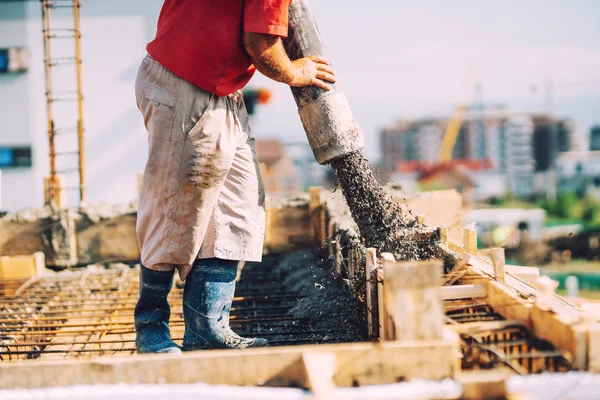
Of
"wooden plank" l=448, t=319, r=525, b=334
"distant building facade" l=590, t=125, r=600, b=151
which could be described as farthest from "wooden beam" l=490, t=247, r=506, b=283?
"distant building facade" l=590, t=125, r=600, b=151

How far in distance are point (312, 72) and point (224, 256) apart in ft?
3.49

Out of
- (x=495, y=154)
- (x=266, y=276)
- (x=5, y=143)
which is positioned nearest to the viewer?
(x=266, y=276)

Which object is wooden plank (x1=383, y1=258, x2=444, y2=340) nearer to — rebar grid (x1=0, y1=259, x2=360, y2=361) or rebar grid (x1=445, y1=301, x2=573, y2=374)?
rebar grid (x1=445, y1=301, x2=573, y2=374)

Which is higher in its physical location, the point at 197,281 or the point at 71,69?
the point at 71,69

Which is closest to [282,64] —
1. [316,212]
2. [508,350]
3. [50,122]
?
[508,350]

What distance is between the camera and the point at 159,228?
297 cm

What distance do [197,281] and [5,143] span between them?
16.1m

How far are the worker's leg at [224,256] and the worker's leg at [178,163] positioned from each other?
0.22 feet

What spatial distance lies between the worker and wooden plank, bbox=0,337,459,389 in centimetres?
73

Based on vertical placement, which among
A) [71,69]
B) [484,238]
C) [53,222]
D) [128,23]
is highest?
[128,23]

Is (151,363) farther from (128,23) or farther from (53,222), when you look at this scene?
(128,23)

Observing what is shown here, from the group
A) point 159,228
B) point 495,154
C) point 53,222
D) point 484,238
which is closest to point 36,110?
point 53,222

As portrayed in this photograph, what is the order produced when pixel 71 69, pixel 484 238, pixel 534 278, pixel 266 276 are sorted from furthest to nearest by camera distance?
pixel 484 238 → pixel 71 69 → pixel 266 276 → pixel 534 278

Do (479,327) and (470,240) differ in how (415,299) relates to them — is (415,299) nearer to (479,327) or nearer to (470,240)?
(479,327)
